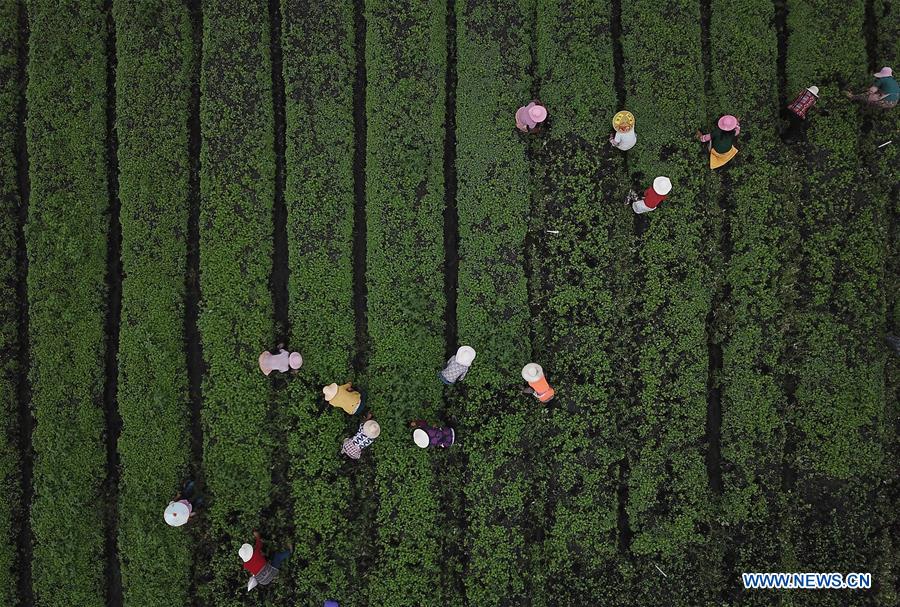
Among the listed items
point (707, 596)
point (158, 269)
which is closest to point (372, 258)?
point (158, 269)

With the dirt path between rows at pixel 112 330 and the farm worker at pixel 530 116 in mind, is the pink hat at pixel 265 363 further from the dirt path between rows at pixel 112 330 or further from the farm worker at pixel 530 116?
the farm worker at pixel 530 116

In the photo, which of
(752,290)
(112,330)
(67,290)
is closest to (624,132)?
(752,290)

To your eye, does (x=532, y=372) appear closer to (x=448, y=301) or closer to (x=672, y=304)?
(x=448, y=301)

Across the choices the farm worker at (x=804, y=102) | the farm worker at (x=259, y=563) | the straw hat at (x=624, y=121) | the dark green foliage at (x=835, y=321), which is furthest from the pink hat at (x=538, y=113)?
the farm worker at (x=259, y=563)

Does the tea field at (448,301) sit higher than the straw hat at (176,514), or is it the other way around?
the tea field at (448,301)

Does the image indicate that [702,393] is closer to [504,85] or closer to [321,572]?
[504,85]

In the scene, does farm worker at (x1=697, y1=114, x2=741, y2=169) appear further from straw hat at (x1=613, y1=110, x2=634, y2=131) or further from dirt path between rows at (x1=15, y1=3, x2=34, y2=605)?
dirt path between rows at (x1=15, y1=3, x2=34, y2=605)
